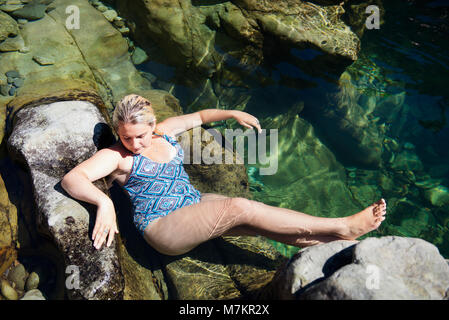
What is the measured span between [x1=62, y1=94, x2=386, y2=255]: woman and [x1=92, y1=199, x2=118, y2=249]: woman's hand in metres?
0.33

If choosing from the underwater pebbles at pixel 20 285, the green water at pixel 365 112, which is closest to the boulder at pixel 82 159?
the underwater pebbles at pixel 20 285

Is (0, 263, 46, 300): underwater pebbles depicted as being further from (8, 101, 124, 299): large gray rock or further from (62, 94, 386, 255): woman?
(62, 94, 386, 255): woman

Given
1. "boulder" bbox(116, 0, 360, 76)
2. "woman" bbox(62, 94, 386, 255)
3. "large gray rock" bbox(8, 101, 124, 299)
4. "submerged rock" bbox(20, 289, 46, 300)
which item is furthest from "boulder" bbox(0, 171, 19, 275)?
"boulder" bbox(116, 0, 360, 76)

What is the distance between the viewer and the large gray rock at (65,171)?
3.00m

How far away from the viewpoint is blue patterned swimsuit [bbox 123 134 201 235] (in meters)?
3.63

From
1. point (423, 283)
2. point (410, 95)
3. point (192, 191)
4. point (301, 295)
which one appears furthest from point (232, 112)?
point (410, 95)

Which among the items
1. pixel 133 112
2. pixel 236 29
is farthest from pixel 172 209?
pixel 236 29

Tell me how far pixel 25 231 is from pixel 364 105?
5823 mm

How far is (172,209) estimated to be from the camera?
3.70 metres

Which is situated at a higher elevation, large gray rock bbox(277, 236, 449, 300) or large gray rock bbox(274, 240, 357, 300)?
large gray rock bbox(277, 236, 449, 300)

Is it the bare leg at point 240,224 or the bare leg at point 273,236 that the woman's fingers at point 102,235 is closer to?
the bare leg at point 240,224

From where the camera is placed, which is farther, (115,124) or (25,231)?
(25,231)
